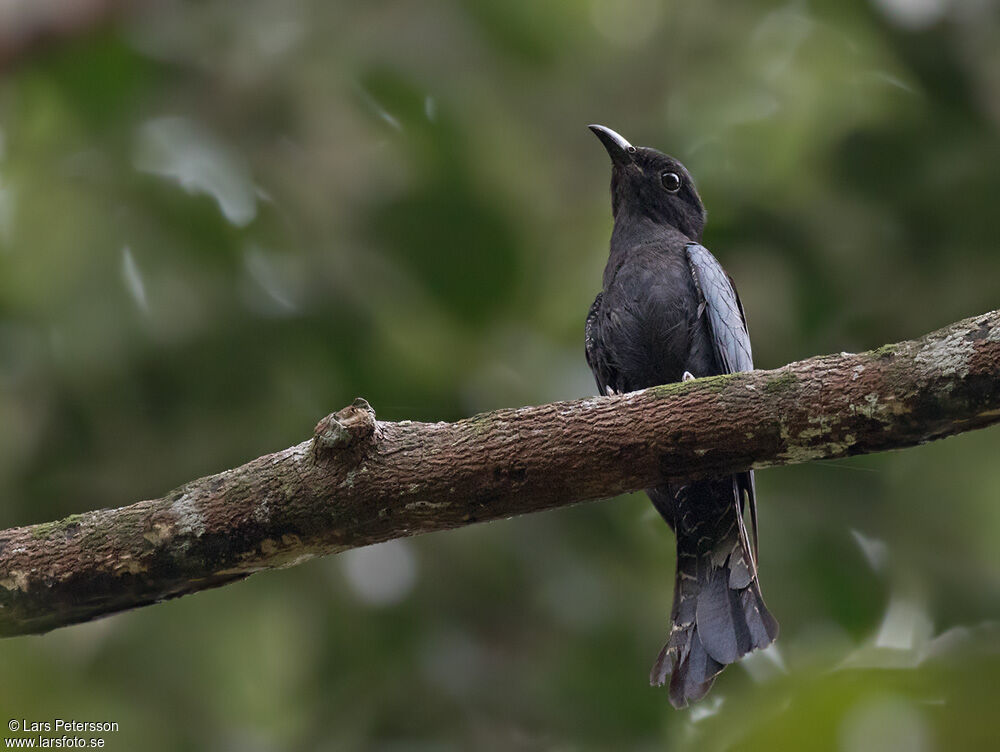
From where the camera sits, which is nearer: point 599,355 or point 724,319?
point 724,319

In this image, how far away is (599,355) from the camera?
4594mm

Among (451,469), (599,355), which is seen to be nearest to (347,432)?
(451,469)

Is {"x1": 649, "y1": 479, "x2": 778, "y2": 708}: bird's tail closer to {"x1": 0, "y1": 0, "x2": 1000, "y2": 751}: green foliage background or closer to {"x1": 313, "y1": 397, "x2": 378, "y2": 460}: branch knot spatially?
{"x1": 0, "y1": 0, "x2": 1000, "y2": 751}: green foliage background

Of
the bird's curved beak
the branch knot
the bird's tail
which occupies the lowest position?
the bird's tail

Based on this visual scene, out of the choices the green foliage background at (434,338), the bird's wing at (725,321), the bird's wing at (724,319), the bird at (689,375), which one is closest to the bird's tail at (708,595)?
the bird at (689,375)

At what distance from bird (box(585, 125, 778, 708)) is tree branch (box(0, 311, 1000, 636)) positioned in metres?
1.13

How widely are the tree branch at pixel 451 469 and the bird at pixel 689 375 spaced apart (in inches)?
44.4

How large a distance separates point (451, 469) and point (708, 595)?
4.92 feet

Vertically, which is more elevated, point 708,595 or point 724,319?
point 724,319

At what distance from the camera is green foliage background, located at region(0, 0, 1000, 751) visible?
502 centimetres

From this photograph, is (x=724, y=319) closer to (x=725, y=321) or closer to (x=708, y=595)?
(x=725, y=321)

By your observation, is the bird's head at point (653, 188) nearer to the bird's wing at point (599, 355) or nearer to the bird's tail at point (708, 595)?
the bird's wing at point (599, 355)

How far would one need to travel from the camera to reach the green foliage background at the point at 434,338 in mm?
5020

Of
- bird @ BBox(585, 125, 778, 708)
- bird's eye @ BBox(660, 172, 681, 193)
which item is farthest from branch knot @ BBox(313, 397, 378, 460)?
bird's eye @ BBox(660, 172, 681, 193)
